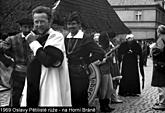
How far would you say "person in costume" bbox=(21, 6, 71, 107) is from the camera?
10.5ft

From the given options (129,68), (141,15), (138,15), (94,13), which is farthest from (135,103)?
(138,15)

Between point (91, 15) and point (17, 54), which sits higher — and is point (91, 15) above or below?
above

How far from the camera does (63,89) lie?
3.34 meters

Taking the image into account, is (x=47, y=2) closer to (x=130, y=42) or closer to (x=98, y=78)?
(x=98, y=78)

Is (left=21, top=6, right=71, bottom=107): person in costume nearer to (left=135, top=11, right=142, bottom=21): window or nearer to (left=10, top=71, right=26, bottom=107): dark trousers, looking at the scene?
(left=10, top=71, right=26, bottom=107): dark trousers

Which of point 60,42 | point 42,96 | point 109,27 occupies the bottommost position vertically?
point 42,96

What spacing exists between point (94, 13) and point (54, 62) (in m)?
2.46

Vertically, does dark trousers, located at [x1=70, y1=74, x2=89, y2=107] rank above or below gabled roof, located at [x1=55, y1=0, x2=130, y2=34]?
below

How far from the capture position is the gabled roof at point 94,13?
4.45 meters

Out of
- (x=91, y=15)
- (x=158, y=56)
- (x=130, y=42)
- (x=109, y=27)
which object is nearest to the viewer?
(x=91, y=15)

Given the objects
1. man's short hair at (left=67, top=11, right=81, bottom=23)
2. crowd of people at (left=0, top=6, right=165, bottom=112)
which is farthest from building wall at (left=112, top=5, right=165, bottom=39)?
man's short hair at (left=67, top=11, right=81, bottom=23)

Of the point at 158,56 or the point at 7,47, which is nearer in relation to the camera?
the point at 7,47

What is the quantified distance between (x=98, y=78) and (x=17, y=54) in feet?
6.35

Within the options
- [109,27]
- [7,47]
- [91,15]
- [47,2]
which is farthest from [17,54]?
[109,27]
